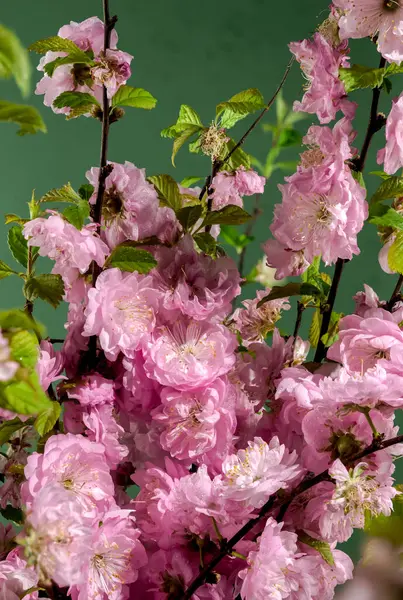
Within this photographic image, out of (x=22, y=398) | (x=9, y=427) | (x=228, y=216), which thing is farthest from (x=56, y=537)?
(x=228, y=216)

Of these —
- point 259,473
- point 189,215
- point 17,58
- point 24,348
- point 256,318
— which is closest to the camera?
point 17,58

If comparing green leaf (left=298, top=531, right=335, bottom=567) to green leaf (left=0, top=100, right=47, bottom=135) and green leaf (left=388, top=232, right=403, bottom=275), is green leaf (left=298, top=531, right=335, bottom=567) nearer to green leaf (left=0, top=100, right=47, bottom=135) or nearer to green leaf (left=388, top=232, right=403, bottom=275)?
green leaf (left=388, top=232, right=403, bottom=275)

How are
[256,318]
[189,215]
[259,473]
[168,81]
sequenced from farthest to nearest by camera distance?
[168,81], [256,318], [189,215], [259,473]

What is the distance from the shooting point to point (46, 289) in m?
0.59

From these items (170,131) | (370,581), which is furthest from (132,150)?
(370,581)

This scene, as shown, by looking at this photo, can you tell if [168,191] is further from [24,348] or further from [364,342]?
[24,348]

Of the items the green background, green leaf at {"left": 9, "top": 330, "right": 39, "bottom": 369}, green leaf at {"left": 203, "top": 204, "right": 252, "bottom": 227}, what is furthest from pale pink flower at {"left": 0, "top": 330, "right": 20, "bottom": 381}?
the green background

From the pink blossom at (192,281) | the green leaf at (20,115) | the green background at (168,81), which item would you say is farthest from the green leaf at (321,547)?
the green background at (168,81)

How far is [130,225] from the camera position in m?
0.62

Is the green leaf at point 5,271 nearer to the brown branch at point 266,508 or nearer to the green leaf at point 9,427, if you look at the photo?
the green leaf at point 9,427

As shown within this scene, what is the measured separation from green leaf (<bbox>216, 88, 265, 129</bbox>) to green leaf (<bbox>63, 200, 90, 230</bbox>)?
0.18 m

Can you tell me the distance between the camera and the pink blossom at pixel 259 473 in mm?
501

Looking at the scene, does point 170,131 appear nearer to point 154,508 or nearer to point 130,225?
point 130,225

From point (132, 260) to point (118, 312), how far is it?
0.12 feet
